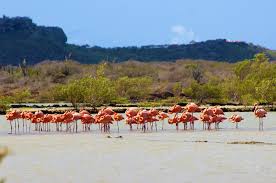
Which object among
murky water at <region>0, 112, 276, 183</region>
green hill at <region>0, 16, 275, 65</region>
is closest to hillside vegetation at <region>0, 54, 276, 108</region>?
green hill at <region>0, 16, 275, 65</region>

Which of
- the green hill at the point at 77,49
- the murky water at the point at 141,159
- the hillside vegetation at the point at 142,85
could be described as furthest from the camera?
the green hill at the point at 77,49

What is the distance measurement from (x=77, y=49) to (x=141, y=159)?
12438 centimetres

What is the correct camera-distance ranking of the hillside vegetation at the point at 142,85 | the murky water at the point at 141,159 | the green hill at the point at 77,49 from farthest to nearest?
the green hill at the point at 77,49 < the hillside vegetation at the point at 142,85 < the murky water at the point at 141,159

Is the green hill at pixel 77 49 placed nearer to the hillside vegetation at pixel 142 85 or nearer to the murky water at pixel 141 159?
the hillside vegetation at pixel 142 85

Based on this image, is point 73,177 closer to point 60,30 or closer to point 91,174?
point 91,174

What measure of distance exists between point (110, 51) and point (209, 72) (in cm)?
4567

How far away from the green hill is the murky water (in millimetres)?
102674

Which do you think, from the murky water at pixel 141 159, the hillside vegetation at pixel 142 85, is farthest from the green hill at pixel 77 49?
the murky water at pixel 141 159

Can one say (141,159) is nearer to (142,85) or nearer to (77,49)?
(142,85)

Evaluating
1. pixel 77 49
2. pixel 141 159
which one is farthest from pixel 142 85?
pixel 77 49

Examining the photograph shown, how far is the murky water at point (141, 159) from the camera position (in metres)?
11.1

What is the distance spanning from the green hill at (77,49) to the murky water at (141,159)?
A: 337 feet

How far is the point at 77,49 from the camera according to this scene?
136875 mm

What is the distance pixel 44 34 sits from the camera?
13575cm
